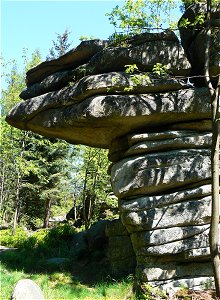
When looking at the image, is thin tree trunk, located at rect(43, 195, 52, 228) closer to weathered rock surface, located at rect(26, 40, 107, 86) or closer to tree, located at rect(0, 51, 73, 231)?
tree, located at rect(0, 51, 73, 231)

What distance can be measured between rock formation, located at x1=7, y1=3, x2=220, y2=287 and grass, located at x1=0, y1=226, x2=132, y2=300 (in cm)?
90

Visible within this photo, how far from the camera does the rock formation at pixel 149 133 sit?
335 inches

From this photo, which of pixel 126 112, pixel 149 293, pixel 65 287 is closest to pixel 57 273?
pixel 65 287

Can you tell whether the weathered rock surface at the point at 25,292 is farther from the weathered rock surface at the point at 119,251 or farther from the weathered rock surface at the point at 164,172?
the weathered rock surface at the point at 119,251

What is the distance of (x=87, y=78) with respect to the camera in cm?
976

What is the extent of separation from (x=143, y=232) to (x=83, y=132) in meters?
3.67

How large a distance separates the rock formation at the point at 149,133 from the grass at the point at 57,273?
35.4 inches

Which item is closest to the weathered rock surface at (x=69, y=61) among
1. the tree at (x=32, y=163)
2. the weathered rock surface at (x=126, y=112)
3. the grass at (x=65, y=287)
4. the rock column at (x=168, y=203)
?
the weathered rock surface at (x=126, y=112)

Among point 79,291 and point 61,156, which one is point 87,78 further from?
point 61,156

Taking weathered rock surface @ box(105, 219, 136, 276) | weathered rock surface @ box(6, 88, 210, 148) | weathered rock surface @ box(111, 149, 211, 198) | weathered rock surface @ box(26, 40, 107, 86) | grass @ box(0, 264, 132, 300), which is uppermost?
weathered rock surface @ box(26, 40, 107, 86)

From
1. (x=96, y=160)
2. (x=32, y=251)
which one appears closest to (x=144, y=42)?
(x=32, y=251)

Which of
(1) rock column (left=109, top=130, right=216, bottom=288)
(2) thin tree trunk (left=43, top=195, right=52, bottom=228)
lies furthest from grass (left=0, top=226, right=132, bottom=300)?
(2) thin tree trunk (left=43, top=195, right=52, bottom=228)

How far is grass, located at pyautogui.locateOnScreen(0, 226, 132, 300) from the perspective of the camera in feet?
29.0

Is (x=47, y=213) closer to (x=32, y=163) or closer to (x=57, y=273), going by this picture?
(x=32, y=163)
